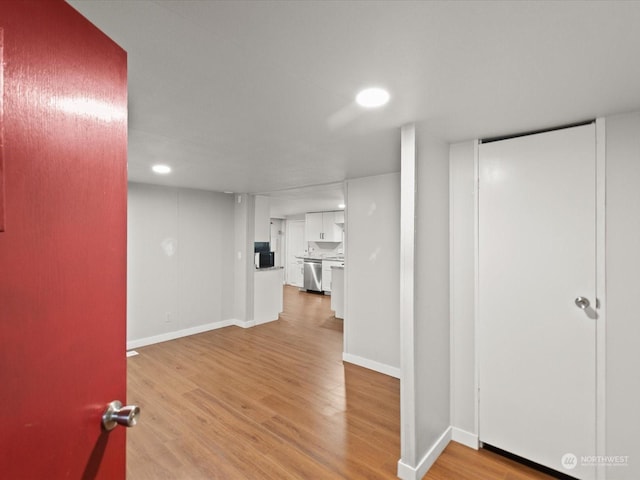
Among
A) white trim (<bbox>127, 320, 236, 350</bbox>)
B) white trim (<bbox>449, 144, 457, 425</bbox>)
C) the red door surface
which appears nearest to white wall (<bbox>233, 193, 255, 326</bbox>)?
white trim (<bbox>127, 320, 236, 350</bbox>)

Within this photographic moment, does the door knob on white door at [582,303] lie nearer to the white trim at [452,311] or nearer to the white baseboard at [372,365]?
the white trim at [452,311]

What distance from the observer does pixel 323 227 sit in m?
8.43

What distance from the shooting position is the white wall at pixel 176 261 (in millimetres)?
4320

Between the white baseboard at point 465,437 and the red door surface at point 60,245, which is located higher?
the red door surface at point 60,245

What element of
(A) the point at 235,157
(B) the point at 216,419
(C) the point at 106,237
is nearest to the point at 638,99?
(C) the point at 106,237

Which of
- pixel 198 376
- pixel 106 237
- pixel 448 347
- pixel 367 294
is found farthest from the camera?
pixel 367 294

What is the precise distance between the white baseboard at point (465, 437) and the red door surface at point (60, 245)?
2262 millimetres

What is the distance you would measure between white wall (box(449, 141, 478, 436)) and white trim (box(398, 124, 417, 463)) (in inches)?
23.0

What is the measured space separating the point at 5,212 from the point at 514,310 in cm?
250

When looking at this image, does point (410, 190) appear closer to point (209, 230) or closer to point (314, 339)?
point (314, 339)

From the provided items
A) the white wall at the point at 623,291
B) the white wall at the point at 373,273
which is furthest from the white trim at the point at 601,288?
the white wall at the point at 373,273

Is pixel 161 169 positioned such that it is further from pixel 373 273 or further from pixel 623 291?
pixel 623 291

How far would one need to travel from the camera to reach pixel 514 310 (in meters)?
2.15

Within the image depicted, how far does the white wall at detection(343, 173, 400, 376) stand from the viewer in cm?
353
